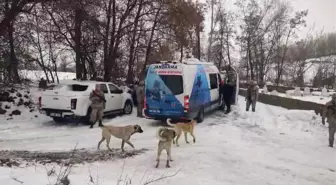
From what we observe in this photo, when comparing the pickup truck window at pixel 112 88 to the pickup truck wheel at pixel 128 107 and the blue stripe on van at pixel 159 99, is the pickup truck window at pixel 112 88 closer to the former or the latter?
the pickup truck wheel at pixel 128 107

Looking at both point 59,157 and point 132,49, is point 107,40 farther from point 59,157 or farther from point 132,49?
point 59,157

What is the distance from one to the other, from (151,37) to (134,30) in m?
1.84

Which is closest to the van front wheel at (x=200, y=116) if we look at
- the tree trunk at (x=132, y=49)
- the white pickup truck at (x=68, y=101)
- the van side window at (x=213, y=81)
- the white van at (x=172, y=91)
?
Answer: the white van at (x=172, y=91)

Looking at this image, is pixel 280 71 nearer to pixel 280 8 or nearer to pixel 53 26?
pixel 280 8

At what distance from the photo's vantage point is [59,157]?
30.9 feet

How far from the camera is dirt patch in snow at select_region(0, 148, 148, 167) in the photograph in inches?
338

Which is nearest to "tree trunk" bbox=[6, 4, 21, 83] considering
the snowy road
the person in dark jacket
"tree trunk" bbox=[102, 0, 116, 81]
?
the snowy road

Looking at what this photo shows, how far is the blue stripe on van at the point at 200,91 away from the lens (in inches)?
598

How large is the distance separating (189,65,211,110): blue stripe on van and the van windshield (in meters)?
0.56

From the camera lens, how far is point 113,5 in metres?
21.6

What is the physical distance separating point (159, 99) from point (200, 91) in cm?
188

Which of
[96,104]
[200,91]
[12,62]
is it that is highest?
[12,62]

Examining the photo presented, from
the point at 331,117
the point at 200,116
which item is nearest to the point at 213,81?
the point at 200,116

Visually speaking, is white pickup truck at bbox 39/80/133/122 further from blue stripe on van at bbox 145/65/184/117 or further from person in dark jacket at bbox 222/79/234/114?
person in dark jacket at bbox 222/79/234/114
